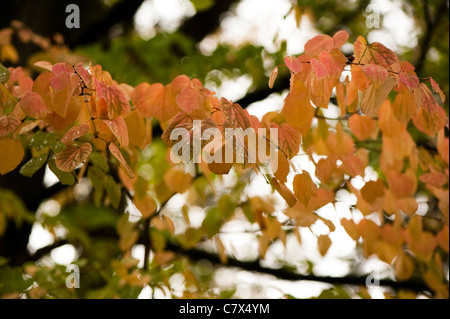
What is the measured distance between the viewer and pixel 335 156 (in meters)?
1.65

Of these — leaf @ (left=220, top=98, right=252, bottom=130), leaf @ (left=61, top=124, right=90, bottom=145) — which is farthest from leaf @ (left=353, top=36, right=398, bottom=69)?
leaf @ (left=61, top=124, right=90, bottom=145)

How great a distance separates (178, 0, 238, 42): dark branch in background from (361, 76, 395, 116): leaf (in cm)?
299

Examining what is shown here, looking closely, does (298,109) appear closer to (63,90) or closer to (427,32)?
(63,90)

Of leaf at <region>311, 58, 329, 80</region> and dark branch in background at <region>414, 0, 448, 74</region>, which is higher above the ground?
leaf at <region>311, 58, 329, 80</region>

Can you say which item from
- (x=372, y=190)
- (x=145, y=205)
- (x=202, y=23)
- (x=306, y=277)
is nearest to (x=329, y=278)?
(x=306, y=277)

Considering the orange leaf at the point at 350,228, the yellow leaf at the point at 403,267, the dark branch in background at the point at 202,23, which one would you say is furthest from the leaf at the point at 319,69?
the dark branch in background at the point at 202,23

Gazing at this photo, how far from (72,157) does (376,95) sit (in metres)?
0.75

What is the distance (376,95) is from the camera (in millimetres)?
1118

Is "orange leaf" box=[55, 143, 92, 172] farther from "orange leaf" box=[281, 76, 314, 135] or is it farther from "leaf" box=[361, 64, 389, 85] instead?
"leaf" box=[361, 64, 389, 85]

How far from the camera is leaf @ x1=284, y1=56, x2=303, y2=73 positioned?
1.18m

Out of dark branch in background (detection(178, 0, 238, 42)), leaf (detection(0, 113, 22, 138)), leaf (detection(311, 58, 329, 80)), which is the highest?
leaf (detection(311, 58, 329, 80))

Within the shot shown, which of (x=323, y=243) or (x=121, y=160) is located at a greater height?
(x=121, y=160)

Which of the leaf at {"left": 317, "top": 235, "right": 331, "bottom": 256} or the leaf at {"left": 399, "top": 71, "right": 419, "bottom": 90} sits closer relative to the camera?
the leaf at {"left": 399, "top": 71, "right": 419, "bottom": 90}

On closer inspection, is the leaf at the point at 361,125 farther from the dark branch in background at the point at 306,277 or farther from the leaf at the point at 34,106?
the dark branch in background at the point at 306,277
